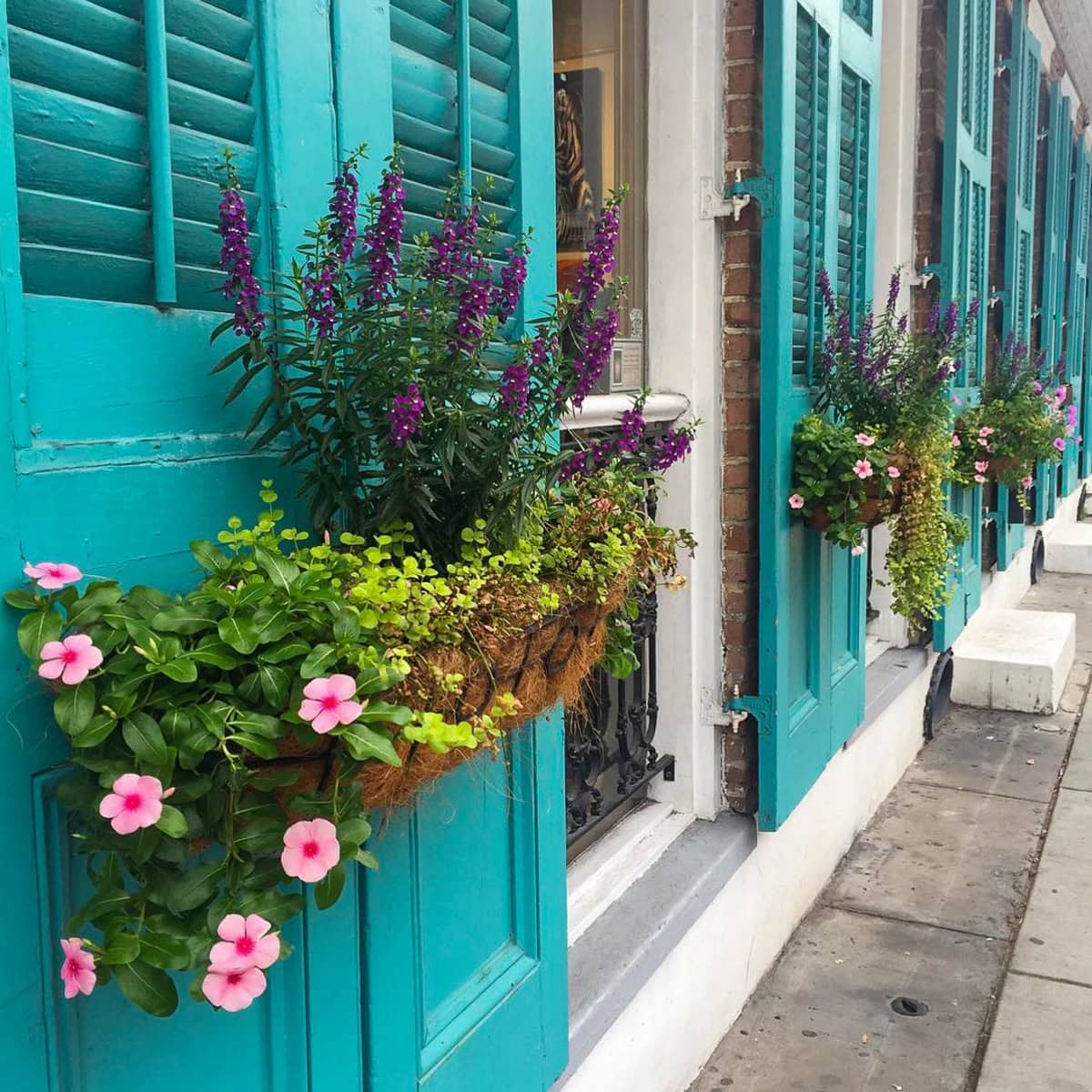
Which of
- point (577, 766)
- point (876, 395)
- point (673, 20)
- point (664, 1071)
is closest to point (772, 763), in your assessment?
point (577, 766)

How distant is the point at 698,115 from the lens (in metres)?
3.21

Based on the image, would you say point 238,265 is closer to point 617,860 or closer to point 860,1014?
point 617,860

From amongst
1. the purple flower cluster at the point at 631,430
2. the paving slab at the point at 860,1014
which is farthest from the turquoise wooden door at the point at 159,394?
the paving slab at the point at 860,1014

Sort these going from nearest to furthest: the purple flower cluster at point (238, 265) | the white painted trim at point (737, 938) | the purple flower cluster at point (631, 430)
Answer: the purple flower cluster at point (238, 265)
the purple flower cluster at point (631, 430)
the white painted trim at point (737, 938)

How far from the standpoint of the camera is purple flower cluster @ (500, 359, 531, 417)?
58.8 inches

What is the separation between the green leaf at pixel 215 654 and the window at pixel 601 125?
2187 millimetres

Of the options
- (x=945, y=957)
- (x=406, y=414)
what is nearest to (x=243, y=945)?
(x=406, y=414)

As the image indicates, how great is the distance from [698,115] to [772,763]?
1920 mm

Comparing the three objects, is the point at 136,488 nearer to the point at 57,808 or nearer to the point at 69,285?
the point at 69,285

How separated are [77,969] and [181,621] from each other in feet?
1.16

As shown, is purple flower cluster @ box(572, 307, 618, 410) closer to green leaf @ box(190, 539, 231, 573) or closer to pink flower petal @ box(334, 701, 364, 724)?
green leaf @ box(190, 539, 231, 573)

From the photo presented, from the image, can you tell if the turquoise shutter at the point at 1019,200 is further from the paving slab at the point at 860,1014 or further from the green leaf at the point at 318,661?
the green leaf at the point at 318,661

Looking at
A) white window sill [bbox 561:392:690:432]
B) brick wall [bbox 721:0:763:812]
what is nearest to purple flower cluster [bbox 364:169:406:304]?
white window sill [bbox 561:392:690:432]

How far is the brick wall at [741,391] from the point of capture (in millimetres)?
3211
